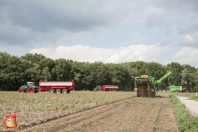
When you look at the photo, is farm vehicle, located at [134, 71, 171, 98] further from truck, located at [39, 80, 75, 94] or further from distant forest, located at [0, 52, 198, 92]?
distant forest, located at [0, 52, 198, 92]

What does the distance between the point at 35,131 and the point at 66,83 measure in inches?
1368

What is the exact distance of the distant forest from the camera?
64375 millimetres

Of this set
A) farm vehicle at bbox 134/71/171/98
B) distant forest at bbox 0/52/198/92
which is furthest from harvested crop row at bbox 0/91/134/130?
distant forest at bbox 0/52/198/92

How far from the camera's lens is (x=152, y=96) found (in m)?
34.9

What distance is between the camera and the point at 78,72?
84.4m

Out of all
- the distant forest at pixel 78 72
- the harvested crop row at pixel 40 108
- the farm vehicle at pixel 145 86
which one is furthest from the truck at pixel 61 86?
the distant forest at pixel 78 72

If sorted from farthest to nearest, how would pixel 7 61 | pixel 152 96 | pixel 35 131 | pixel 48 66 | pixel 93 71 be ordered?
pixel 93 71
pixel 48 66
pixel 7 61
pixel 152 96
pixel 35 131

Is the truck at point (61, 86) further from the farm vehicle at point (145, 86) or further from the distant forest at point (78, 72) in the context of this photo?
the distant forest at point (78, 72)

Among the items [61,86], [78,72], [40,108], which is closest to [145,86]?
[61,86]

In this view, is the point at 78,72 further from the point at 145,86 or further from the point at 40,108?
the point at 40,108

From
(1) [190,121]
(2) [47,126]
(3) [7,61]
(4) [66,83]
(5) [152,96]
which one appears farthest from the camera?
(3) [7,61]

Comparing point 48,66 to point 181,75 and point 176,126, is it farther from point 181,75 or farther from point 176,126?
point 176,126

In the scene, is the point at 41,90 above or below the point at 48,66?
below

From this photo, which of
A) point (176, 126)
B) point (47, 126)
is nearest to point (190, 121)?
point (176, 126)
